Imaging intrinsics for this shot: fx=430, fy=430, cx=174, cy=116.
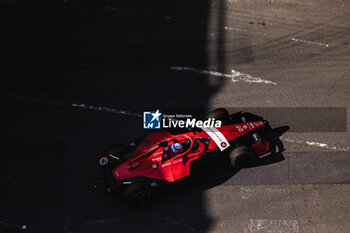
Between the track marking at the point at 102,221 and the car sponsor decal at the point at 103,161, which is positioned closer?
the track marking at the point at 102,221

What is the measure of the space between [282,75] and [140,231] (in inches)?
239

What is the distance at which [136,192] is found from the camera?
1017cm

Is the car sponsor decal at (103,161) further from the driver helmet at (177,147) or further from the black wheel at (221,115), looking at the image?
the black wheel at (221,115)

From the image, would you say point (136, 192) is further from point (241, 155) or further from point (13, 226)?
point (13, 226)

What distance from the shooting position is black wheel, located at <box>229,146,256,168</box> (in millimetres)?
10672

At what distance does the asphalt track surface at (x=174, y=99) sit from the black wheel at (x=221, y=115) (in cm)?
74

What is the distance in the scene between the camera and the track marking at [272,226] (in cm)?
1034

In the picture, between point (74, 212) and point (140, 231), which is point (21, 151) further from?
point (140, 231)

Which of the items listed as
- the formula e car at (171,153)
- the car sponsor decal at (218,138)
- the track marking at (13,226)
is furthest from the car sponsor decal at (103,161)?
the car sponsor decal at (218,138)

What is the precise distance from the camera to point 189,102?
1235 centimetres

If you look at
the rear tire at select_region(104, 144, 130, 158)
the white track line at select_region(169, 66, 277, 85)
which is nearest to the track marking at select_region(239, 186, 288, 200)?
the rear tire at select_region(104, 144, 130, 158)

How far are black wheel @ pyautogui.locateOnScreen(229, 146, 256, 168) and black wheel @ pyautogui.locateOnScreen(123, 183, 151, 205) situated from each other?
2274 mm

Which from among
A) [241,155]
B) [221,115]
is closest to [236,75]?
[221,115]

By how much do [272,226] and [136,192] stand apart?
3.38 m
